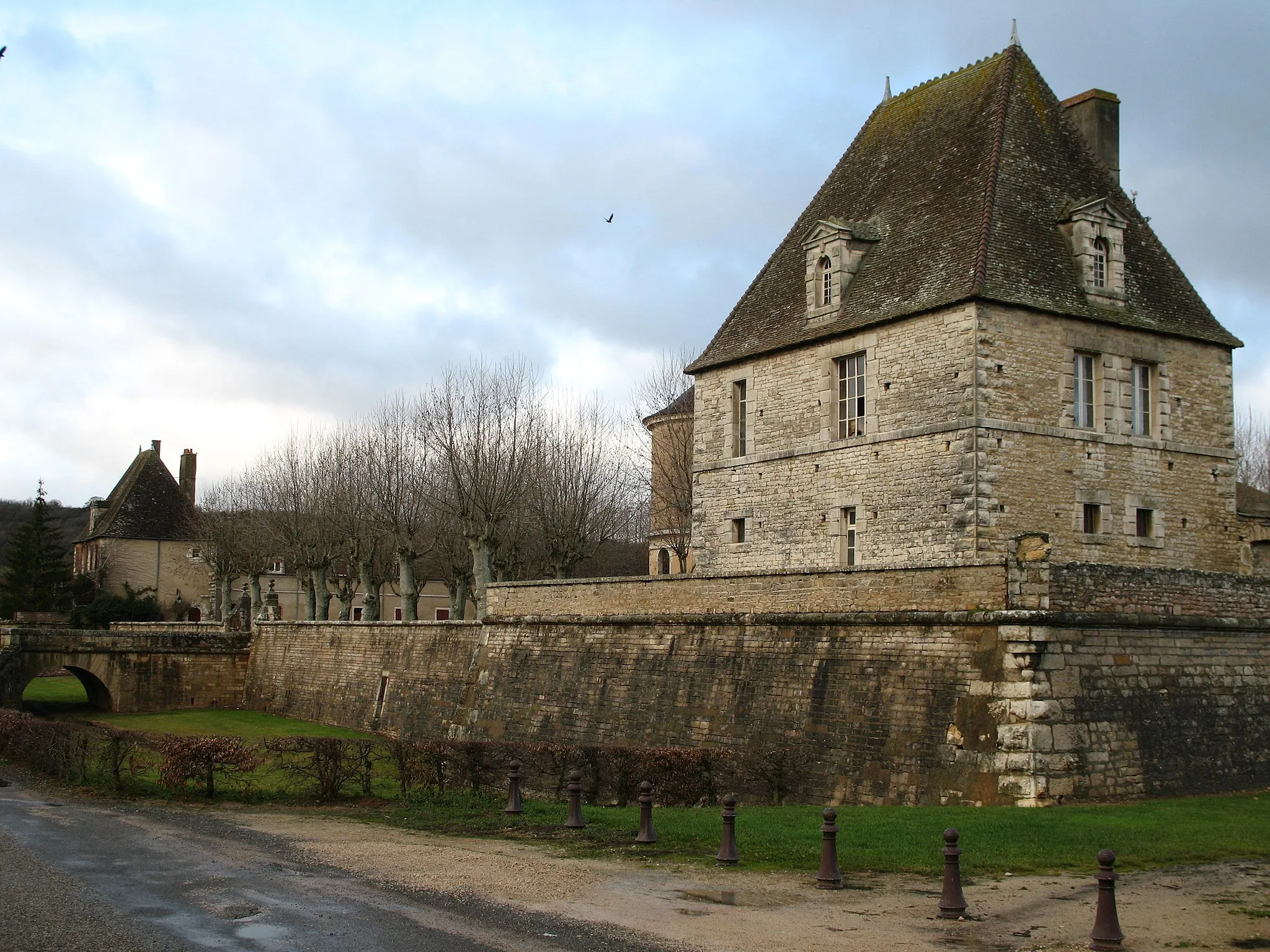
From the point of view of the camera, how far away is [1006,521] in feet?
69.7

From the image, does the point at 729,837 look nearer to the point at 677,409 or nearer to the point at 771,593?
the point at 771,593

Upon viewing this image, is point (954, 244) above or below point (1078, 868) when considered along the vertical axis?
above

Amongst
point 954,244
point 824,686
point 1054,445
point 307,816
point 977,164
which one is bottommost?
point 307,816

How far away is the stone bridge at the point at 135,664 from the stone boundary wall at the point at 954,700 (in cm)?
2040

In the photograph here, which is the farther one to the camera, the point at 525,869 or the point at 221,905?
the point at 525,869

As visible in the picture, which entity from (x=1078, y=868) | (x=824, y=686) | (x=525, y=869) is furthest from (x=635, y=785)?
(x=1078, y=868)

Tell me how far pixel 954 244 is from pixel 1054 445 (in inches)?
158

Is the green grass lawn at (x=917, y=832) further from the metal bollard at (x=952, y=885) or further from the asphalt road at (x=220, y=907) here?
the asphalt road at (x=220, y=907)

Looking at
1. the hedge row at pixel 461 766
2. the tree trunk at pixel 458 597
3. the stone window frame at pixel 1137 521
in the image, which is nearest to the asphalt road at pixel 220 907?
the hedge row at pixel 461 766

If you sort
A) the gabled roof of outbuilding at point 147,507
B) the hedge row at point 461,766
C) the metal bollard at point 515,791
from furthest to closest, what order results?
the gabled roof of outbuilding at point 147,507 < the hedge row at point 461,766 < the metal bollard at point 515,791

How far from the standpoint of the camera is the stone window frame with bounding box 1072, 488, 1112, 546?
72.7 ft

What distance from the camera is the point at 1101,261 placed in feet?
76.4

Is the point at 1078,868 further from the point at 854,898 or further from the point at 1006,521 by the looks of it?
the point at 1006,521

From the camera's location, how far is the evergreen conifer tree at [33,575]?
178ft
